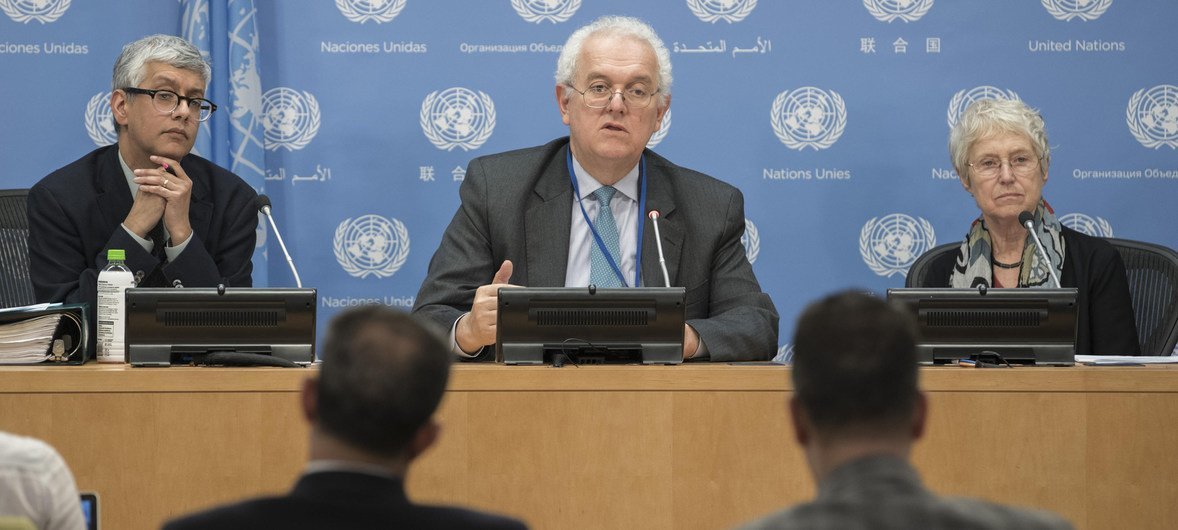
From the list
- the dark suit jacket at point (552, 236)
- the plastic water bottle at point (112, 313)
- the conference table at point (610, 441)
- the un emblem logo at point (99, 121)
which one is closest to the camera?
the conference table at point (610, 441)

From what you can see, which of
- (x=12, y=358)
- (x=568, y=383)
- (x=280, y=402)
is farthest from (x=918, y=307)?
(x=12, y=358)

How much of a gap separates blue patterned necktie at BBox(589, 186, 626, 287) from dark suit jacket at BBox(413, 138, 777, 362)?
8cm

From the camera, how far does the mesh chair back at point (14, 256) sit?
12.6ft

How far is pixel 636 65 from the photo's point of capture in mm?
3564

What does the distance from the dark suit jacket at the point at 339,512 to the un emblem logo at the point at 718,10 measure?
347cm

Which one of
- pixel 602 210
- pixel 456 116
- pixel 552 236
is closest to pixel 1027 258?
pixel 602 210

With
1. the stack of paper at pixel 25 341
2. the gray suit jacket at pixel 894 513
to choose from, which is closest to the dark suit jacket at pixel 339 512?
the gray suit jacket at pixel 894 513

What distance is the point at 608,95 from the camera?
11.7 ft

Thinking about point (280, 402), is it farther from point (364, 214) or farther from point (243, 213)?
point (364, 214)

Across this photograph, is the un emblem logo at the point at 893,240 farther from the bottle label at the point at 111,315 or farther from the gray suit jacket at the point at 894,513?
the gray suit jacket at the point at 894,513

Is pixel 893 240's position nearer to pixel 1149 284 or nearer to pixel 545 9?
pixel 1149 284

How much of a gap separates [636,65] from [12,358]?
1.79 metres

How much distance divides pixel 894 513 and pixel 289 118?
11.9ft

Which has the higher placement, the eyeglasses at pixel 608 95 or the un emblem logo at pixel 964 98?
the un emblem logo at pixel 964 98
